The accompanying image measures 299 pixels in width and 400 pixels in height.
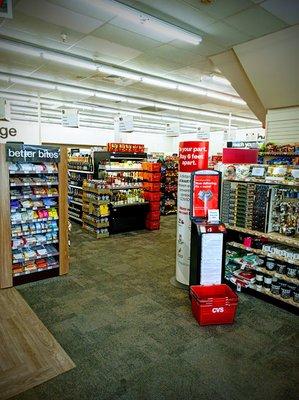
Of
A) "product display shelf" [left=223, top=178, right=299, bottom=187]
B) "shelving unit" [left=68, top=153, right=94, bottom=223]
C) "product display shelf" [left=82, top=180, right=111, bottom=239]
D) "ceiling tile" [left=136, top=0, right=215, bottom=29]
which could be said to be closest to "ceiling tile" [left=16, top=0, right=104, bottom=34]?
"ceiling tile" [left=136, top=0, right=215, bottom=29]

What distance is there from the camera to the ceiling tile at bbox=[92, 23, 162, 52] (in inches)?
203

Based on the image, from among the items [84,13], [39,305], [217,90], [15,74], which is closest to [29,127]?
[15,74]

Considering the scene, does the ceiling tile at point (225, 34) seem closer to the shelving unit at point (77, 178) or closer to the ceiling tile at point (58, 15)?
the ceiling tile at point (58, 15)

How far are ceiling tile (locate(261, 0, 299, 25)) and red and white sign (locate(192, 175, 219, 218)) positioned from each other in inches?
103

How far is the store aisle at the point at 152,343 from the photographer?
99.0 inches

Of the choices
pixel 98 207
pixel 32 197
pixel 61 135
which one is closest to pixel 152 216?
pixel 98 207

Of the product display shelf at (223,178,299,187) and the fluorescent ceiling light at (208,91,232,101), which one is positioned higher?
the fluorescent ceiling light at (208,91,232,101)

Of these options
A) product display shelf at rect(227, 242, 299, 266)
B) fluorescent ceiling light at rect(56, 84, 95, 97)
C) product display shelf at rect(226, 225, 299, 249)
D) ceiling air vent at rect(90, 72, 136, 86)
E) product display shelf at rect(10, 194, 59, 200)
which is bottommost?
product display shelf at rect(227, 242, 299, 266)

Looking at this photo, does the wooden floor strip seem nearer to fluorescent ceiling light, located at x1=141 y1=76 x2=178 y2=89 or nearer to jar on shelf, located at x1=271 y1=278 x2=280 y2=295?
jar on shelf, located at x1=271 y1=278 x2=280 y2=295

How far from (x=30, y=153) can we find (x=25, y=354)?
2866 mm

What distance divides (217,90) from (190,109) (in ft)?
12.5

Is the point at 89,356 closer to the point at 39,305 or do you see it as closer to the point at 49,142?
the point at 39,305

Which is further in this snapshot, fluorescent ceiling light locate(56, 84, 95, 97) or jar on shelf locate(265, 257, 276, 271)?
fluorescent ceiling light locate(56, 84, 95, 97)

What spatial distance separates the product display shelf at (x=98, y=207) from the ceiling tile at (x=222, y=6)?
15.3 ft
